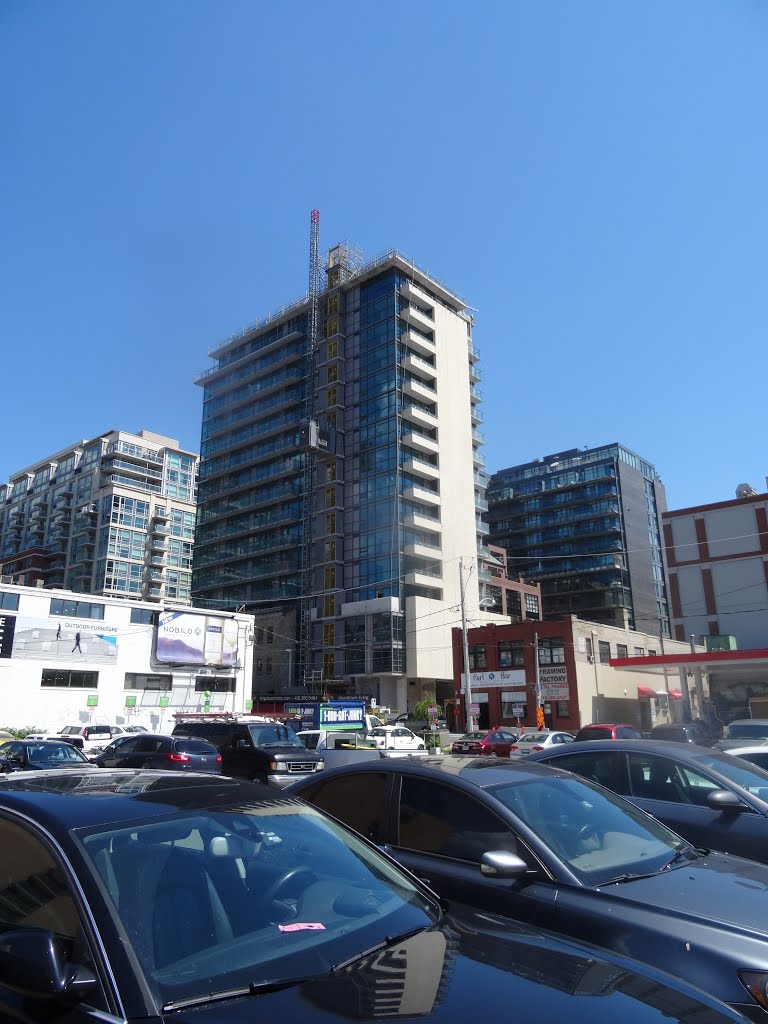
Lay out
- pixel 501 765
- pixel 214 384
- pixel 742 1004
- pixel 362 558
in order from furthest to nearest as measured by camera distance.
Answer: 1. pixel 214 384
2. pixel 362 558
3. pixel 501 765
4. pixel 742 1004

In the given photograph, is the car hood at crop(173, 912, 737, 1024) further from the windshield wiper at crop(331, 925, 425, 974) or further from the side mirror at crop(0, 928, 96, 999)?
the side mirror at crop(0, 928, 96, 999)

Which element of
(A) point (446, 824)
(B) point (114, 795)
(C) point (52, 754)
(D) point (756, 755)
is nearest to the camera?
(B) point (114, 795)

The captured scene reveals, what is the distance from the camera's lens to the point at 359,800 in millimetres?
5238

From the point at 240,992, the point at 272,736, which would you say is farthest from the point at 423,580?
the point at 240,992

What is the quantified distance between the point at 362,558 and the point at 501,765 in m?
64.9

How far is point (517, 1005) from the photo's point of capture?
2.31 metres

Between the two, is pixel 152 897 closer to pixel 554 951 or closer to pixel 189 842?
pixel 189 842

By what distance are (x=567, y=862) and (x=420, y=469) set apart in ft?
219

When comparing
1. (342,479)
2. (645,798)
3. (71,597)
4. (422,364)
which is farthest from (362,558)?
(645,798)

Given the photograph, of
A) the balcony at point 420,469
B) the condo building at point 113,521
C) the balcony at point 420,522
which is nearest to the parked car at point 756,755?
the balcony at point 420,522

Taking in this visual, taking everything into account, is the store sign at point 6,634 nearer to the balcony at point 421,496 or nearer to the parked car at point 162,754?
the parked car at point 162,754

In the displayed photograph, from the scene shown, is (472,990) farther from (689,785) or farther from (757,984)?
(689,785)

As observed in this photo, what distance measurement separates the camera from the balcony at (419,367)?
72.9m

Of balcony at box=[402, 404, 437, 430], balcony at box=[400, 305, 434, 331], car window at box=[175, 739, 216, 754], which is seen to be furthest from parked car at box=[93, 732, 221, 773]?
balcony at box=[400, 305, 434, 331]
